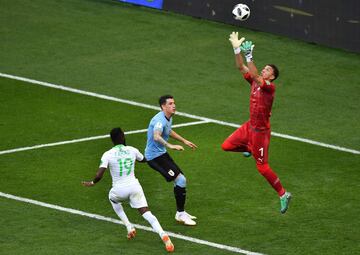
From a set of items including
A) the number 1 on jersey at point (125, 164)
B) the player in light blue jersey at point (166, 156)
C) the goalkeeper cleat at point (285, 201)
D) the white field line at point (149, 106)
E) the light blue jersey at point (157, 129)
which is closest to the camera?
the number 1 on jersey at point (125, 164)

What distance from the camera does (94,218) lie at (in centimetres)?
2086

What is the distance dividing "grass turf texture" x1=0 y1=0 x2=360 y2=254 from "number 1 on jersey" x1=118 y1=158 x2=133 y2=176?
1319 mm

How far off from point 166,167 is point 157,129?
0.83 m

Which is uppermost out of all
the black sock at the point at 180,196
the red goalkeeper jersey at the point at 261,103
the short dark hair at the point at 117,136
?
the red goalkeeper jersey at the point at 261,103

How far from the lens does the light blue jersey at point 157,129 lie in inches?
803

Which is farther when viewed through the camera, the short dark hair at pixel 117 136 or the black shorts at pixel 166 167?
the black shorts at pixel 166 167

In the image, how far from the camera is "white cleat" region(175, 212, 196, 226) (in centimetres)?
2067

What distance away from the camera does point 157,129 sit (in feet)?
66.6

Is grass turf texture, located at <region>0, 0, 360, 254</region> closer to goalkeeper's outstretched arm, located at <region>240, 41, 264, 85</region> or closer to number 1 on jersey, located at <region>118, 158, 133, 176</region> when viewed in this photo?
number 1 on jersey, located at <region>118, 158, 133, 176</region>

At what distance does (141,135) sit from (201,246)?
668cm

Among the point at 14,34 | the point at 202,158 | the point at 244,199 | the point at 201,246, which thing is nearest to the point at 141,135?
the point at 202,158

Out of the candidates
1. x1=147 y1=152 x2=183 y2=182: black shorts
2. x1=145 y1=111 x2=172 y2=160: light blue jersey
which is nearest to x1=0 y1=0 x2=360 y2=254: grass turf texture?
x1=147 y1=152 x2=183 y2=182: black shorts

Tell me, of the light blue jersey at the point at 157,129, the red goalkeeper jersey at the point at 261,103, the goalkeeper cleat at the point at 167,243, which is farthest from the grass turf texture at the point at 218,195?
the red goalkeeper jersey at the point at 261,103

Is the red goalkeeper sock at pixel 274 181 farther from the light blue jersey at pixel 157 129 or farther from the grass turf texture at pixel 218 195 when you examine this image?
the light blue jersey at pixel 157 129
